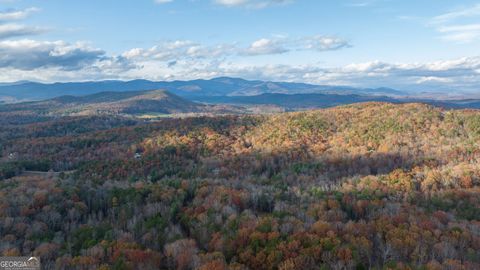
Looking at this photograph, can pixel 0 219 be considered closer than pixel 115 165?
Yes

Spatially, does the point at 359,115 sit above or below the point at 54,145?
above

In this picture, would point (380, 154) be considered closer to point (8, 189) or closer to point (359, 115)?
point (359, 115)

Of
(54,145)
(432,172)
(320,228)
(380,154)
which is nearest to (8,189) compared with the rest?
(320,228)

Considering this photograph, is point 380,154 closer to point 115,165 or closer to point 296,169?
point 296,169

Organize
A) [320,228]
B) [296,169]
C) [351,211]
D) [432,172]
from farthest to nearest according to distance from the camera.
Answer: [296,169], [432,172], [351,211], [320,228]

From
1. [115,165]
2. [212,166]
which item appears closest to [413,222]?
[212,166]

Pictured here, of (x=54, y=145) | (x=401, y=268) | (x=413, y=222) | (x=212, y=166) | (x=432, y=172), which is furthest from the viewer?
(x=54, y=145)
